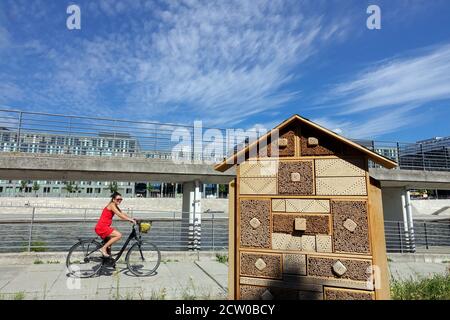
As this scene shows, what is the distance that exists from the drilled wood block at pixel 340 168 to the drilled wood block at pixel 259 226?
2.82ft

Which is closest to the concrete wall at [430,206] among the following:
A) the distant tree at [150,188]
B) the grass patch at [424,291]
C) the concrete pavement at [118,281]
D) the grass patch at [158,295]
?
the concrete pavement at [118,281]

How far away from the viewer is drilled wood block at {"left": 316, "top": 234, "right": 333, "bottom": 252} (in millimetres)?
3885

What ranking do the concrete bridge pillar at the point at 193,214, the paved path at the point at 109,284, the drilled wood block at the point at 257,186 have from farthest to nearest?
the concrete bridge pillar at the point at 193,214 → the paved path at the point at 109,284 → the drilled wood block at the point at 257,186

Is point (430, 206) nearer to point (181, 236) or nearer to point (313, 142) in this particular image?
point (181, 236)

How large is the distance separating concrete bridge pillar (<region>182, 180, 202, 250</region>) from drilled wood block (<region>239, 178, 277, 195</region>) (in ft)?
19.8

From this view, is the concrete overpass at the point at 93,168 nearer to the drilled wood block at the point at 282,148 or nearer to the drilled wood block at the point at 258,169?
the drilled wood block at the point at 258,169

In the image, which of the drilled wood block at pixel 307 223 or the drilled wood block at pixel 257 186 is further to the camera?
the drilled wood block at pixel 257 186

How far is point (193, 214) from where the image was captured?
11.5 meters

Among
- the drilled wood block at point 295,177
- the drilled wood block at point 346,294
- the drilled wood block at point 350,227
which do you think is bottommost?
the drilled wood block at point 346,294

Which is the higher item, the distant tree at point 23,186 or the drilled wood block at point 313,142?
the distant tree at point 23,186

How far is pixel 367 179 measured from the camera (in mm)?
3906

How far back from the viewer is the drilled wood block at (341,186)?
154 inches

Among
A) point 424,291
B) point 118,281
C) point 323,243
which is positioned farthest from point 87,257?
point 424,291
